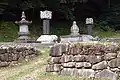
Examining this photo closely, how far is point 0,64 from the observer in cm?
1088

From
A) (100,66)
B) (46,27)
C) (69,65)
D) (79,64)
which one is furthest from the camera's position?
(46,27)

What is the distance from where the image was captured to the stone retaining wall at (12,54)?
35.8 ft

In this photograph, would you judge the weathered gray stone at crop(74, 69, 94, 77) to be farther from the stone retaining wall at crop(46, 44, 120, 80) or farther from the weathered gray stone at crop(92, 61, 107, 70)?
the weathered gray stone at crop(92, 61, 107, 70)

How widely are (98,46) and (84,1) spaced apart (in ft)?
73.2

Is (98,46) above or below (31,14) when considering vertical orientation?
below

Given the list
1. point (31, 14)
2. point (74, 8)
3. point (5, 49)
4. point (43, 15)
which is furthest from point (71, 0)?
point (5, 49)

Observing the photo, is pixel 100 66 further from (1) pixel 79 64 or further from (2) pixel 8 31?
(2) pixel 8 31

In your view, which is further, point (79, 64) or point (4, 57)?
point (4, 57)

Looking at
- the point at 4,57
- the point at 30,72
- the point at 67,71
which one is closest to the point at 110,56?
the point at 67,71

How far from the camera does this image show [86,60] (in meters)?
7.87

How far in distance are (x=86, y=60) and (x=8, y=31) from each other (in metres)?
16.5

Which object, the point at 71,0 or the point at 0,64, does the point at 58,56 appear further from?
the point at 71,0

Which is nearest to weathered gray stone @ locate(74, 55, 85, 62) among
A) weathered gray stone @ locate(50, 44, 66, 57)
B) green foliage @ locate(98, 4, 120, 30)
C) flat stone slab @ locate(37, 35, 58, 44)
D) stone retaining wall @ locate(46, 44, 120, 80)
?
stone retaining wall @ locate(46, 44, 120, 80)

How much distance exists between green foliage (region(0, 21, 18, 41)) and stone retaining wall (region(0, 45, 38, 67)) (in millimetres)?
10549
